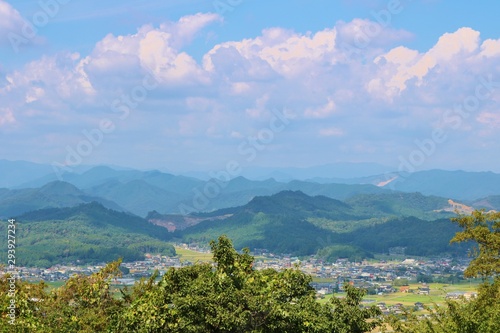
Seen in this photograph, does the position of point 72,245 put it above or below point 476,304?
below

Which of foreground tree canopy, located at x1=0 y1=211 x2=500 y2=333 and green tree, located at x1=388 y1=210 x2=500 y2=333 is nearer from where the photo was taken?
foreground tree canopy, located at x1=0 y1=211 x2=500 y2=333

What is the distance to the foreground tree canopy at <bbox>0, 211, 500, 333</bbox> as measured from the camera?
1477 cm

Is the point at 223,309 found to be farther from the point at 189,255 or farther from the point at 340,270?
the point at 189,255

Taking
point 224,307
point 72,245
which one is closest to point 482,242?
point 224,307

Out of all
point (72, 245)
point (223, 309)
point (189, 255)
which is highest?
point (223, 309)

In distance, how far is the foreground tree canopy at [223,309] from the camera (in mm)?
14766

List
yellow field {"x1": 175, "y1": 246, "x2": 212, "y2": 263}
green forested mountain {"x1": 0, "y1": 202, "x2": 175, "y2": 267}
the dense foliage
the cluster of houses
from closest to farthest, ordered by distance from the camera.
→ the dense foliage → the cluster of houses → green forested mountain {"x1": 0, "y1": 202, "x2": 175, "y2": 267} → yellow field {"x1": 175, "y1": 246, "x2": 212, "y2": 263}

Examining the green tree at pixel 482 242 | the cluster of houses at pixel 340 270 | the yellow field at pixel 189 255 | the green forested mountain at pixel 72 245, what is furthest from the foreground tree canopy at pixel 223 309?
the yellow field at pixel 189 255

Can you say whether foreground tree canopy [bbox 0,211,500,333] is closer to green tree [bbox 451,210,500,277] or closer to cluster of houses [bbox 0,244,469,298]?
green tree [bbox 451,210,500,277]

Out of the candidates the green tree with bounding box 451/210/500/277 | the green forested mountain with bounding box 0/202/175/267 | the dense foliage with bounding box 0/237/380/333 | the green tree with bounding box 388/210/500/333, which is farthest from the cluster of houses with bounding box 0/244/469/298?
the dense foliage with bounding box 0/237/380/333

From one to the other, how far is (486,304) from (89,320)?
13.7 meters

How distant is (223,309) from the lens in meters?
14.5

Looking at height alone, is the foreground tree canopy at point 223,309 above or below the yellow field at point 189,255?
above

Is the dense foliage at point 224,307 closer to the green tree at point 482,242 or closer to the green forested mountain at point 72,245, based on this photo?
the green tree at point 482,242
